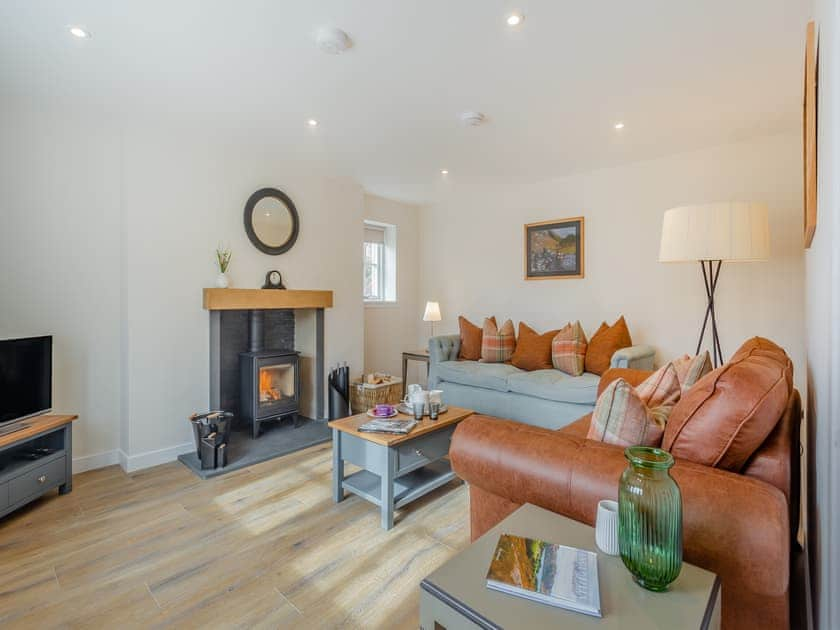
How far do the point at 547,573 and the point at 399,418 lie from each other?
5.46 feet

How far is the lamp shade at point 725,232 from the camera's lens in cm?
241

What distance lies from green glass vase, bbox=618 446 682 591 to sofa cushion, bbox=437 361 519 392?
2.79 meters

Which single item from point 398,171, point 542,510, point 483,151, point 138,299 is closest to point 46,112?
point 138,299

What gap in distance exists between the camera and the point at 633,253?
381 centimetres

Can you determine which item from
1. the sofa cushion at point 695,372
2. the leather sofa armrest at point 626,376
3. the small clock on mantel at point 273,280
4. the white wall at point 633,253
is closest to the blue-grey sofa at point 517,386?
the leather sofa armrest at point 626,376

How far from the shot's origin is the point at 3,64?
2.18 meters

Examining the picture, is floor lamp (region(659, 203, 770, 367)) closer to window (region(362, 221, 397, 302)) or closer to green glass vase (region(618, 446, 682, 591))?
green glass vase (region(618, 446, 682, 591))

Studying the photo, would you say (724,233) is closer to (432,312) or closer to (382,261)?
(432,312)

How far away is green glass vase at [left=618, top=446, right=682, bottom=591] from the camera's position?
33.4 inches

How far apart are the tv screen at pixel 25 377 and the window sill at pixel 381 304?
3008 mm

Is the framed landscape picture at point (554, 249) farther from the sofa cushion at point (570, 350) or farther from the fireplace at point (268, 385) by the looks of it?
the fireplace at point (268, 385)

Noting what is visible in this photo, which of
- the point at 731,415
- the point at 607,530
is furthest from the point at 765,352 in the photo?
the point at 607,530

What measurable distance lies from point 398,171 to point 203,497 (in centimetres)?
316

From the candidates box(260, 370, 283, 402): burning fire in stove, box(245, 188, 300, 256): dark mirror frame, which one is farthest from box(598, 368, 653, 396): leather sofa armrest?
box(245, 188, 300, 256): dark mirror frame
